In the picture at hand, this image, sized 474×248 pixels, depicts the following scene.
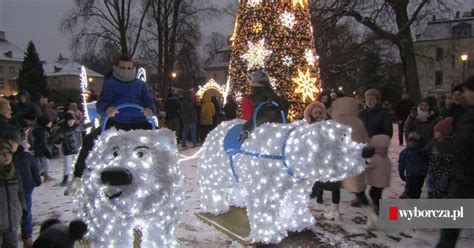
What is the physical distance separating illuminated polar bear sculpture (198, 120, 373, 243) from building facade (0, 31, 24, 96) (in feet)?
176

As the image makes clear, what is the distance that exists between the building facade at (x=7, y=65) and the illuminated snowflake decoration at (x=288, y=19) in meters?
49.3

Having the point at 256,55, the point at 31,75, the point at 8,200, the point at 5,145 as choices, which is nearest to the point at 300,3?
the point at 256,55

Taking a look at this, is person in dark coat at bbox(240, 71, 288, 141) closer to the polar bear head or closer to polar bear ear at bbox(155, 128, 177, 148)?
polar bear ear at bbox(155, 128, 177, 148)

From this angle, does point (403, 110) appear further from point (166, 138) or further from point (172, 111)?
point (166, 138)

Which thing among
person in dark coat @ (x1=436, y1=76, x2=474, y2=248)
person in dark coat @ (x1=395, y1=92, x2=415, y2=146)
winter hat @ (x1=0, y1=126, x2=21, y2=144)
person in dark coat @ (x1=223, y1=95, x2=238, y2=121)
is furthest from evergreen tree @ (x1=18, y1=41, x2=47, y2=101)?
person in dark coat @ (x1=436, y1=76, x2=474, y2=248)

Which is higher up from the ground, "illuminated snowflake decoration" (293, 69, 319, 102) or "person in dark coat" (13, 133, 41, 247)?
"illuminated snowflake decoration" (293, 69, 319, 102)

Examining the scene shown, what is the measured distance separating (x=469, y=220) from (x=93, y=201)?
3.68 metres

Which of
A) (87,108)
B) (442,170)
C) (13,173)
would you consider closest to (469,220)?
(442,170)

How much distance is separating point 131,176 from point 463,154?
121 inches

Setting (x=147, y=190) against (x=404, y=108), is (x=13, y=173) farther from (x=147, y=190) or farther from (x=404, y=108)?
(x=404, y=108)

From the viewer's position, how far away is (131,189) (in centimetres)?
301

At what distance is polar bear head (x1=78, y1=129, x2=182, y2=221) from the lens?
2992 millimetres

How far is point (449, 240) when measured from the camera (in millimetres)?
3809

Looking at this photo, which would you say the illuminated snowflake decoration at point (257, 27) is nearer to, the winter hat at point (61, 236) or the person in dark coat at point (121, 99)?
the person in dark coat at point (121, 99)
